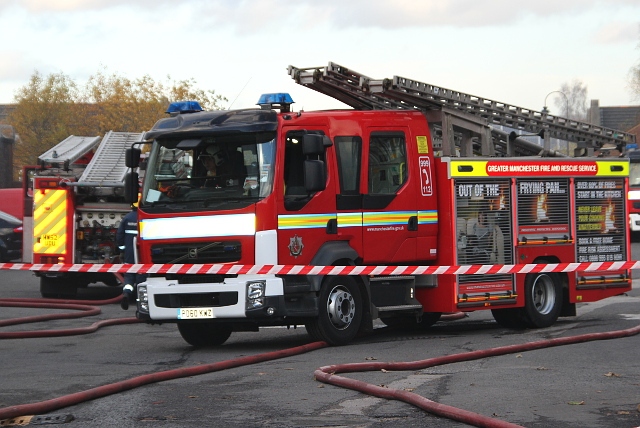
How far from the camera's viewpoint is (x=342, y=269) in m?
12.6

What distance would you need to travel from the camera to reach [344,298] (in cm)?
1285

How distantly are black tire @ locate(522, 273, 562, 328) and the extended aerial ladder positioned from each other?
70.8 inches

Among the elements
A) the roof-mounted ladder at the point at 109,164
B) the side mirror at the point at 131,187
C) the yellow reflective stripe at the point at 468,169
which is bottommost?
the side mirror at the point at 131,187

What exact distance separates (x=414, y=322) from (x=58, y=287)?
8.02 m

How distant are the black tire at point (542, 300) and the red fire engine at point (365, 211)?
0.02 metres

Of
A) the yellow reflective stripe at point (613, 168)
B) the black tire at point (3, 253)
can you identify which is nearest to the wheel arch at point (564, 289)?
the yellow reflective stripe at point (613, 168)

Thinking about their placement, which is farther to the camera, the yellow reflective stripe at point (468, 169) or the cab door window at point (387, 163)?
the yellow reflective stripe at point (468, 169)

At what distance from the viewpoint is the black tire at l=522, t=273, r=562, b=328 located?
14602 mm

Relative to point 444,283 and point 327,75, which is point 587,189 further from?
point 327,75

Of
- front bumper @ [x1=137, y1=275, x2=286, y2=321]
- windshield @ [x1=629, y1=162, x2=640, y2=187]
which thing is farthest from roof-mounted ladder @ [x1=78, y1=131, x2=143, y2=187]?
windshield @ [x1=629, y1=162, x2=640, y2=187]

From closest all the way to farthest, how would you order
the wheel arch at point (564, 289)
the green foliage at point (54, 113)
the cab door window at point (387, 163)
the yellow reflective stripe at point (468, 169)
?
1. the cab door window at point (387, 163)
2. the yellow reflective stripe at point (468, 169)
3. the wheel arch at point (564, 289)
4. the green foliage at point (54, 113)

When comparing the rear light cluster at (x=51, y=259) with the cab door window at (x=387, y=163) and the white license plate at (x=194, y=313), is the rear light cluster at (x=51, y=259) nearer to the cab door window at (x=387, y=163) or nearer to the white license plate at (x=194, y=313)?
the white license plate at (x=194, y=313)

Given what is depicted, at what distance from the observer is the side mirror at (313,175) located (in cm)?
1224

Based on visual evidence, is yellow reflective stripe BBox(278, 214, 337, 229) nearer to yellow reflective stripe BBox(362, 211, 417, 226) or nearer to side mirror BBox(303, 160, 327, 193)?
side mirror BBox(303, 160, 327, 193)
